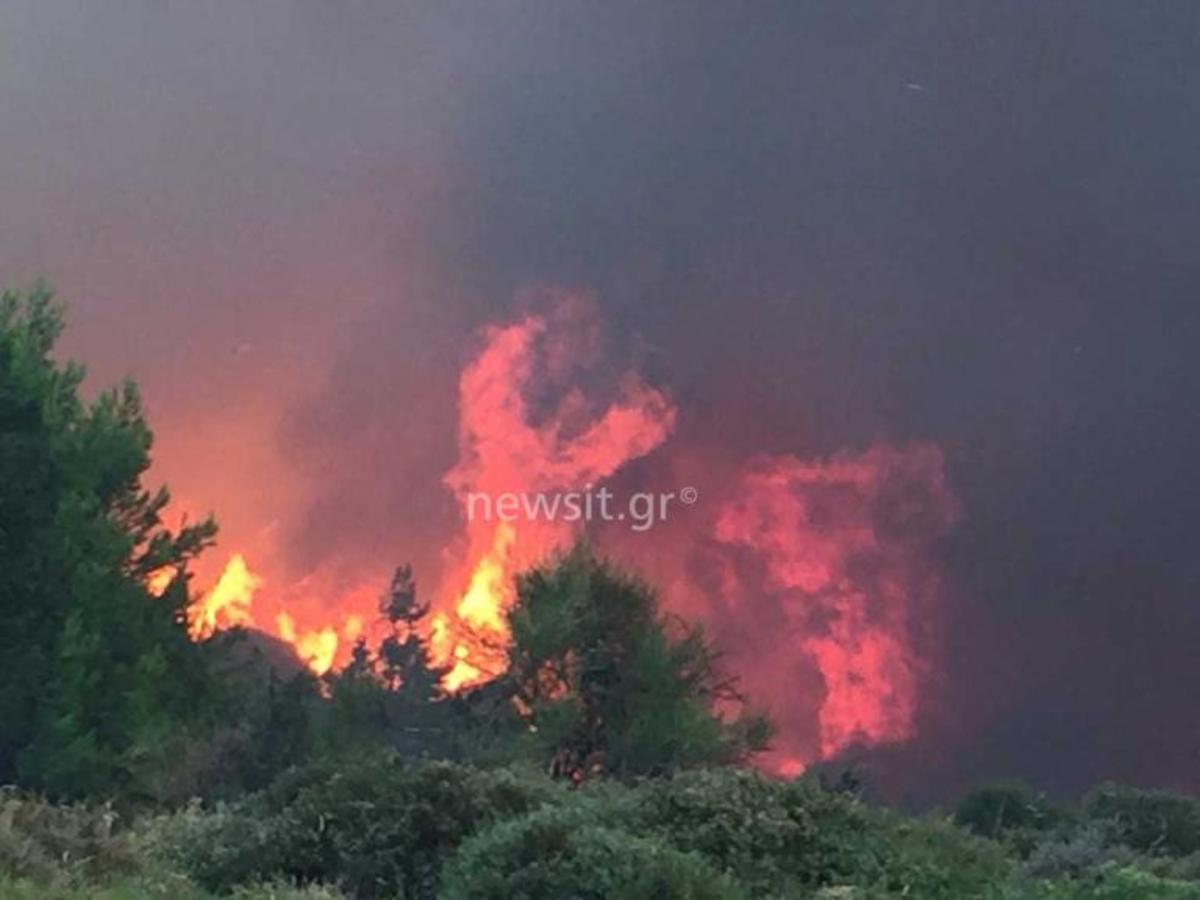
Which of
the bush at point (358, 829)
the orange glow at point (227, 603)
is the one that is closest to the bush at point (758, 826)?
the bush at point (358, 829)

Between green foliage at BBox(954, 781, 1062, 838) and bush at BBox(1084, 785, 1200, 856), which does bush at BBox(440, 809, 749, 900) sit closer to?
bush at BBox(1084, 785, 1200, 856)

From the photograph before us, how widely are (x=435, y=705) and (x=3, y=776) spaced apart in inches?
260

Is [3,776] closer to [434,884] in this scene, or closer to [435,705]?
[435,705]

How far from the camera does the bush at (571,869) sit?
8.84 meters

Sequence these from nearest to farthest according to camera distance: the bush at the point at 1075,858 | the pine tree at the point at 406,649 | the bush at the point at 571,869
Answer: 1. the bush at the point at 571,869
2. the bush at the point at 1075,858
3. the pine tree at the point at 406,649

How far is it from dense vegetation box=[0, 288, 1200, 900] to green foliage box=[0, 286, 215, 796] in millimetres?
40

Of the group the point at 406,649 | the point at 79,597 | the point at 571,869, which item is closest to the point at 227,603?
the point at 406,649

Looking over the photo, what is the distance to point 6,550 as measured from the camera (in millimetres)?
24672

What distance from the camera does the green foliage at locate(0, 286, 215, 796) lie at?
24172 mm

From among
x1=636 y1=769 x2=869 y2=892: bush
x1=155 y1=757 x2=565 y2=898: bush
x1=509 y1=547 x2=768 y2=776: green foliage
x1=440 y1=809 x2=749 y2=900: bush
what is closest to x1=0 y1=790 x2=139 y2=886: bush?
x1=155 y1=757 x2=565 y2=898: bush

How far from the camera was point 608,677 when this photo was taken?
26.1 m

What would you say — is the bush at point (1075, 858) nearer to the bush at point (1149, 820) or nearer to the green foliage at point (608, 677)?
the bush at point (1149, 820)

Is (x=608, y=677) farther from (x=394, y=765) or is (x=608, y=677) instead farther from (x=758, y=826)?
(x=758, y=826)

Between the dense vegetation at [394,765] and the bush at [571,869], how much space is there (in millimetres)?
17
